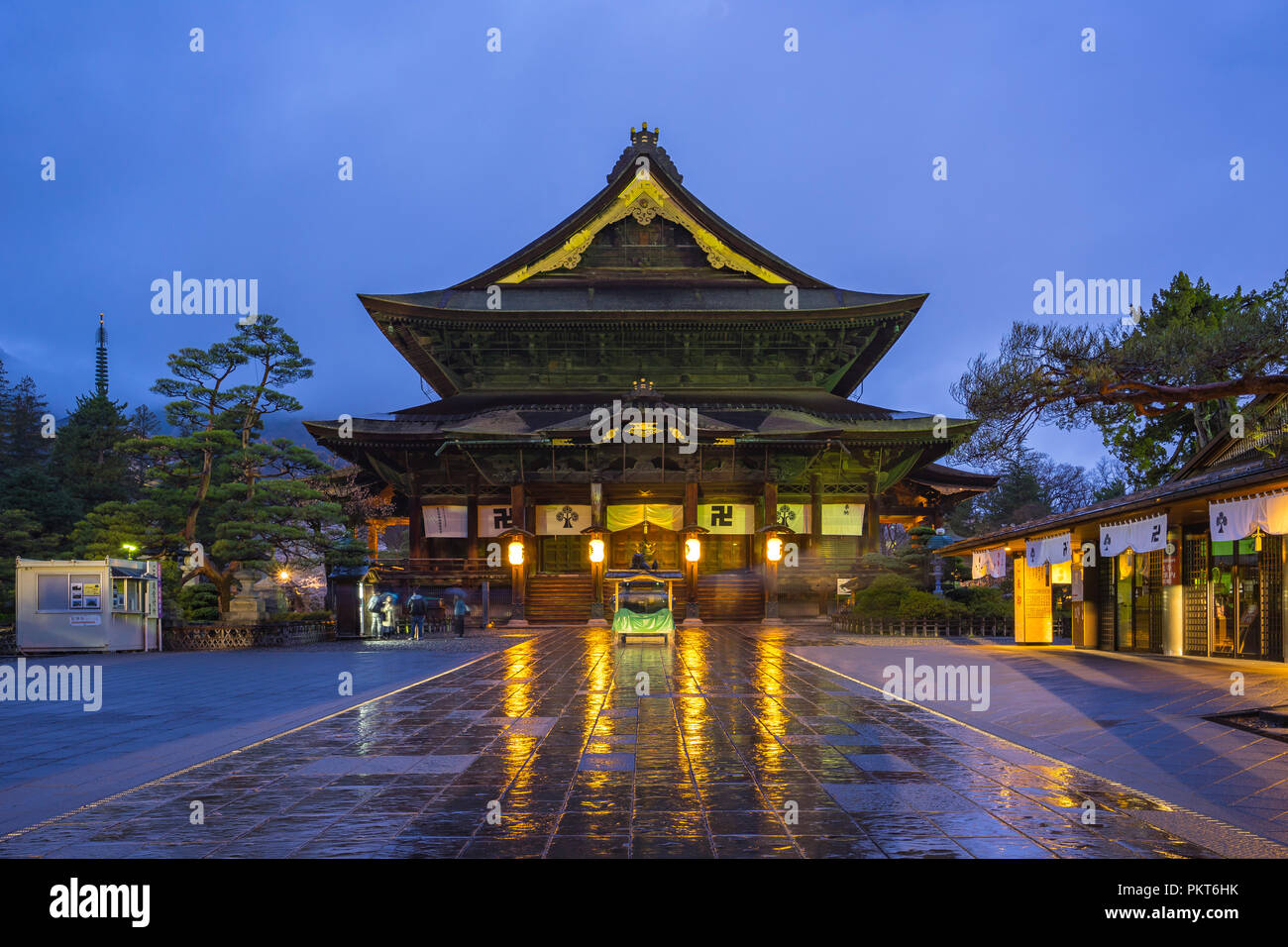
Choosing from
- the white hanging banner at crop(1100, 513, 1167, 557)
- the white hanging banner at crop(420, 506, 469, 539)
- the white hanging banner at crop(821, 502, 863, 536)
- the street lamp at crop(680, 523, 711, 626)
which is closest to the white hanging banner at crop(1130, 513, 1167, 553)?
the white hanging banner at crop(1100, 513, 1167, 557)

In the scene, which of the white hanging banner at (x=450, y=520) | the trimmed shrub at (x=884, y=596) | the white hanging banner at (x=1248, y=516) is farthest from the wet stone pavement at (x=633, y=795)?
the white hanging banner at (x=450, y=520)

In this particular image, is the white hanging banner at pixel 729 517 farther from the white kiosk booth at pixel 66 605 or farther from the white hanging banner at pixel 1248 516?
the white hanging banner at pixel 1248 516

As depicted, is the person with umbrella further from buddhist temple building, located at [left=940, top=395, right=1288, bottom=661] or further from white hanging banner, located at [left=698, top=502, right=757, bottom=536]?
buddhist temple building, located at [left=940, top=395, right=1288, bottom=661]

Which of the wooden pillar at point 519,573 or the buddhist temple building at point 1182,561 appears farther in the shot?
the wooden pillar at point 519,573

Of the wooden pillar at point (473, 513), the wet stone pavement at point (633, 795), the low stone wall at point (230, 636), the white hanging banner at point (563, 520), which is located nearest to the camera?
the wet stone pavement at point (633, 795)

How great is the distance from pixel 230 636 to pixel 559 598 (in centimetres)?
1178

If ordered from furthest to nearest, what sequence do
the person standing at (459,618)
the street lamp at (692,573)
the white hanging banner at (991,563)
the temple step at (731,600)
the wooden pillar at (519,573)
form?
the temple step at (731,600) → the wooden pillar at (519,573) → the street lamp at (692,573) → the person standing at (459,618) → the white hanging banner at (991,563)

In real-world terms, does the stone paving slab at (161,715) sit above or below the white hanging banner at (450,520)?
below

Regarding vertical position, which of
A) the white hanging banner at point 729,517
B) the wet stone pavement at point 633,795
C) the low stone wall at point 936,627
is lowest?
the low stone wall at point 936,627

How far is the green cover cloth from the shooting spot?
24609 mm

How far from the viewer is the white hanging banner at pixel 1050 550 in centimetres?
2175

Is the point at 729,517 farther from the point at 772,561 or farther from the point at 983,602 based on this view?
the point at 983,602

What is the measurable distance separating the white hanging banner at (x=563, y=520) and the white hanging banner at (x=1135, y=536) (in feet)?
68.3
